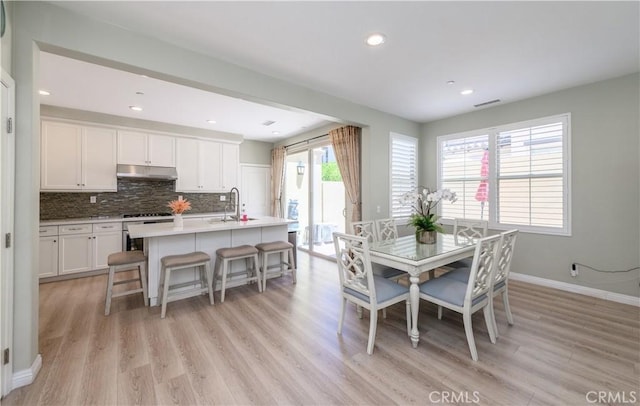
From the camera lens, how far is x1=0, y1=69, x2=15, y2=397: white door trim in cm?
161

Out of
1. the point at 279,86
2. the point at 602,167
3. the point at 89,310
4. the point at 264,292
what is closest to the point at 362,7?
the point at 279,86

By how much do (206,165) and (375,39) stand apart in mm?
4353

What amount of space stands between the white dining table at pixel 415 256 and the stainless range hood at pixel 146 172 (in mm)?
4100

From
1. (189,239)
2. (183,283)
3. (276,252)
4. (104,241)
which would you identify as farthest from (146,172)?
(276,252)

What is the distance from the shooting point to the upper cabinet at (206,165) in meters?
5.26

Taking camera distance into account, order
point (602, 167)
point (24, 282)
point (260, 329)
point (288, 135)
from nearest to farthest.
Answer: point (24, 282) → point (260, 329) → point (602, 167) → point (288, 135)

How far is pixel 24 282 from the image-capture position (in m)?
1.76

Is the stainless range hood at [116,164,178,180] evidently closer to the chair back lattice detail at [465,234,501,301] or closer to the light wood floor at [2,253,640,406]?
the light wood floor at [2,253,640,406]

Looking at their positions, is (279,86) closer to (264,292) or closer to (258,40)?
(258,40)

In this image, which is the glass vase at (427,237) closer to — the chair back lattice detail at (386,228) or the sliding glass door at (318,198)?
the chair back lattice detail at (386,228)

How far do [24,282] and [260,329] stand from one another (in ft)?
5.71

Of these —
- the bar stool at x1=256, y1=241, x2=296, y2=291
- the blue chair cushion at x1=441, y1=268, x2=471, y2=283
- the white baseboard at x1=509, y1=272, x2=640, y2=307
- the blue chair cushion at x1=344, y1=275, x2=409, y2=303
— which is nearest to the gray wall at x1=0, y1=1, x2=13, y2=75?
the bar stool at x1=256, y1=241, x2=296, y2=291

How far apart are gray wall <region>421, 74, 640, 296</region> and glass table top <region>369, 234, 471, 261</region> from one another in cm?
174

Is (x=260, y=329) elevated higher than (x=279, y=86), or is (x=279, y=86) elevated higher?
(x=279, y=86)
